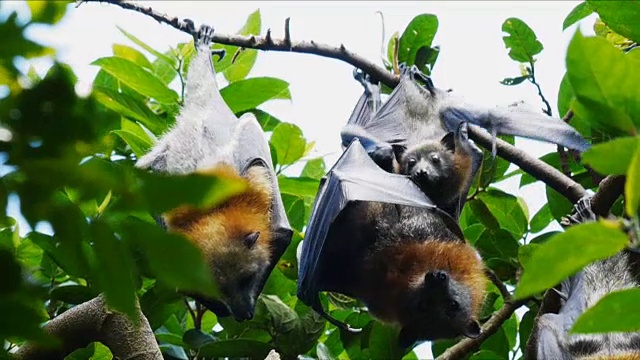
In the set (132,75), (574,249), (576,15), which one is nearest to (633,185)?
(574,249)

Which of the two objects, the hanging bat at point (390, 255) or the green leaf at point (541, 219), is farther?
the green leaf at point (541, 219)

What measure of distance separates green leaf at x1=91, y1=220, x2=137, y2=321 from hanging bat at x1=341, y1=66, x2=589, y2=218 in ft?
18.4

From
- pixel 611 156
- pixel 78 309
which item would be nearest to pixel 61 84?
pixel 611 156

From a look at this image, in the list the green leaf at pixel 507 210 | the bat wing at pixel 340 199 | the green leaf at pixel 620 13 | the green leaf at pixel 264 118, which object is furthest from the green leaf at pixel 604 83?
the green leaf at pixel 264 118

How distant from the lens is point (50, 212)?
1488 millimetres

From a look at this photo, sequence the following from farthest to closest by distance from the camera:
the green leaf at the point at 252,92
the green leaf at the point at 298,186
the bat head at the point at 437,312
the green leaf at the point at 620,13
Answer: the green leaf at the point at 298,186, the green leaf at the point at 252,92, the bat head at the point at 437,312, the green leaf at the point at 620,13

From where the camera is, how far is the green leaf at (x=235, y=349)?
6609mm

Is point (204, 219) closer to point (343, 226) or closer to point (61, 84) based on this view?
point (343, 226)

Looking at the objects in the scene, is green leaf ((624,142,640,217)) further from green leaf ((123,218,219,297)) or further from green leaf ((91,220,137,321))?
green leaf ((91,220,137,321))

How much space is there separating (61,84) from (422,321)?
5889 mm

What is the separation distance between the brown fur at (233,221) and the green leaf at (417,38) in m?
1.80

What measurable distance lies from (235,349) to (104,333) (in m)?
1.31

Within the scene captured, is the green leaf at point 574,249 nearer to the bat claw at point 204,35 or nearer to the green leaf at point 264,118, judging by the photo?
the bat claw at point 204,35

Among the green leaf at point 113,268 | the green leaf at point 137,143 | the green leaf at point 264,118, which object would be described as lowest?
the green leaf at point 264,118
